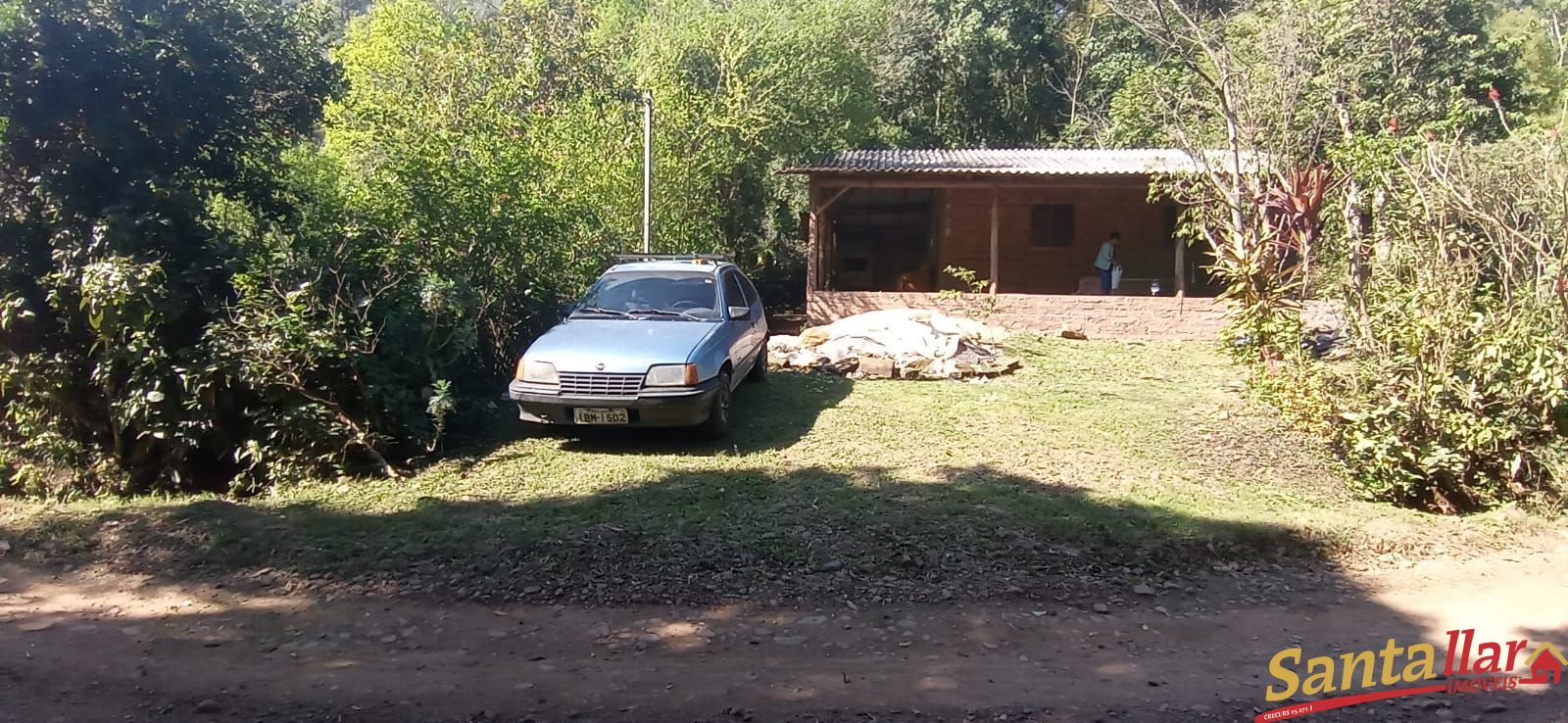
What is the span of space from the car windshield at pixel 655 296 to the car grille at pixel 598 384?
118 centimetres

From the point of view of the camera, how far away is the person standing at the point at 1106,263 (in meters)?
17.0

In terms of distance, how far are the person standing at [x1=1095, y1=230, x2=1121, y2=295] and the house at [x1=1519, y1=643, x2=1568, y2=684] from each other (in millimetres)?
12781

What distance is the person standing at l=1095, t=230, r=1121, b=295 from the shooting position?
55.6ft

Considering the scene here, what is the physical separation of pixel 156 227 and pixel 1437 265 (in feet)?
31.8

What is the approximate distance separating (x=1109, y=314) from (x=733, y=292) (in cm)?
772

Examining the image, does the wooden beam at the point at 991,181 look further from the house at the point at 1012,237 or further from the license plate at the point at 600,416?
the license plate at the point at 600,416

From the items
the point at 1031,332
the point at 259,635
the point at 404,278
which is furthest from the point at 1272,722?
the point at 1031,332

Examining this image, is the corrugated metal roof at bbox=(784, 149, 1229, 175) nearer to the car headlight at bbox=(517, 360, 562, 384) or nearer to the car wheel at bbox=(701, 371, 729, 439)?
the car wheel at bbox=(701, 371, 729, 439)

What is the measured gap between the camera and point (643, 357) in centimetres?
767

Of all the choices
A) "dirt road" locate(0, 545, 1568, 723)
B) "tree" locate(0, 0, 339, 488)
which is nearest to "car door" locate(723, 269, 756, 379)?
"dirt road" locate(0, 545, 1568, 723)

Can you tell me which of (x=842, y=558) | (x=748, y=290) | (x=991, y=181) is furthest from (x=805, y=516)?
(x=991, y=181)

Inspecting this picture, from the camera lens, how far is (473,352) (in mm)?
9836

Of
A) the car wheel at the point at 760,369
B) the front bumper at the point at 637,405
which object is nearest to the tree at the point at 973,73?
the car wheel at the point at 760,369
